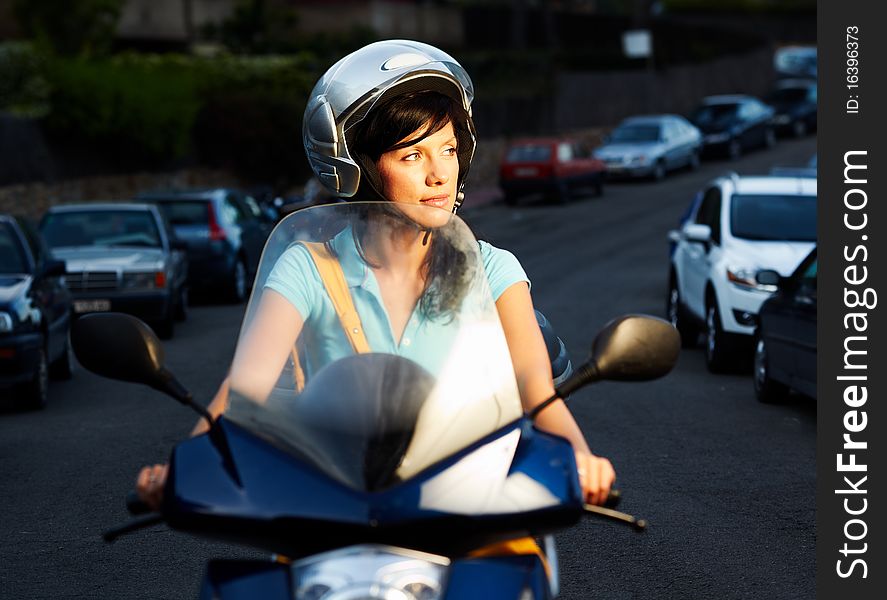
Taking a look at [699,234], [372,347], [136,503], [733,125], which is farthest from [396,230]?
[733,125]

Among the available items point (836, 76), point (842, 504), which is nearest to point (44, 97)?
point (836, 76)

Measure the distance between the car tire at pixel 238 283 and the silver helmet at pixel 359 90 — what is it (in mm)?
17033

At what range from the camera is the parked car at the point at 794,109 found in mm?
52375

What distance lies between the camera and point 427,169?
3.99 m

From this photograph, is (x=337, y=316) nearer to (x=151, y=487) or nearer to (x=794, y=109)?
(x=151, y=487)

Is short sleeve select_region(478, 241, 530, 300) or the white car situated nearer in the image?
short sleeve select_region(478, 241, 530, 300)

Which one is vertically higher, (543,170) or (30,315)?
(30,315)

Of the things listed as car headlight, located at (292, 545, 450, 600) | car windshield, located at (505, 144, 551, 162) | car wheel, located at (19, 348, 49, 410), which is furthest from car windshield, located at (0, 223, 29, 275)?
car windshield, located at (505, 144, 551, 162)

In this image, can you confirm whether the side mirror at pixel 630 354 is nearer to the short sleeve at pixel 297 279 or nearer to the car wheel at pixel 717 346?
the short sleeve at pixel 297 279

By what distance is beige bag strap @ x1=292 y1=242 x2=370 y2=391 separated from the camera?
3.35 metres

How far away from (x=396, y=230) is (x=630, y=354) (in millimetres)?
599

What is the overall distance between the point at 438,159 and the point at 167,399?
8590 mm

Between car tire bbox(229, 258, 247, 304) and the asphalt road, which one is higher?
the asphalt road

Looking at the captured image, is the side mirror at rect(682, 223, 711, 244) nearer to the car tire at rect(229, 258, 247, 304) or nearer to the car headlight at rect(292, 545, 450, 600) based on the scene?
the car tire at rect(229, 258, 247, 304)
